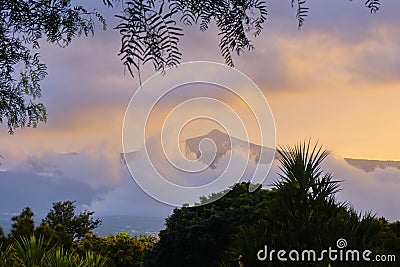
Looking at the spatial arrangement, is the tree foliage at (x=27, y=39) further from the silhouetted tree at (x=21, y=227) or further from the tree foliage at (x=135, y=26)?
the silhouetted tree at (x=21, y=227)

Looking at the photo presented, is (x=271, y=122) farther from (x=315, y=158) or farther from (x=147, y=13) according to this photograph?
(x=315, y=158)

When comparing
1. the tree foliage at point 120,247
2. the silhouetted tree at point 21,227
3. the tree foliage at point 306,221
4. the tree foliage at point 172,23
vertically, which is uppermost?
the tree foliage at point 120,247

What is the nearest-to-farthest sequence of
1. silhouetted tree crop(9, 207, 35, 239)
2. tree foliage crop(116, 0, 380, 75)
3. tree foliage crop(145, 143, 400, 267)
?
tree foliage crop(116, 0, 380, 75) → tree foliage crop(145, 143, 400, 267) → silhouetted tree crop(9, 207, 35, 239)

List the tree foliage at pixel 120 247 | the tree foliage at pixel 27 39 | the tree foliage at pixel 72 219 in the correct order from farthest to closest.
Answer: the tree foliage at pixel 72 219 < the tree foliage at pixel 120 247 < the tree foliage at pixel 27 39

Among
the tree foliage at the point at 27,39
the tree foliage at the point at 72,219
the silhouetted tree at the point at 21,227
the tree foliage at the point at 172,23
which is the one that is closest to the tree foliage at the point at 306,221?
the tree foliage at the point at 27,39

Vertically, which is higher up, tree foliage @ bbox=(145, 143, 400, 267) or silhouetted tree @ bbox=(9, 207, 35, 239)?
silhouetted tree @ bbox=(9, 207, 35, 239)

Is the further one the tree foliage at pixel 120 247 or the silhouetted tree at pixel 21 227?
the tree foliage at pixel 120 247

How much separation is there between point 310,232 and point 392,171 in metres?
8.86

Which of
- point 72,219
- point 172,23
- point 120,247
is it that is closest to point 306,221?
point 172,23

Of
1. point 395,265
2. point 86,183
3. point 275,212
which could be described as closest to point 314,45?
point 275,212

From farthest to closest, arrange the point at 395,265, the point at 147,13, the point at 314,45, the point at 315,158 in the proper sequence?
the point at 314,45
the point at 315,158
the point at 395,265
the point at 147,13

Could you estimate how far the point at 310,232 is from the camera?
9.37 feet

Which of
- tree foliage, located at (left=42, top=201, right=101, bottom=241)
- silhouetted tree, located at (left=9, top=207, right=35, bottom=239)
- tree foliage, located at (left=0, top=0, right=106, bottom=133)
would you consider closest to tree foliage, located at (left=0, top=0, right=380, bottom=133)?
tree foliage, located at (left=0, top=0, right=106, bottom=133)

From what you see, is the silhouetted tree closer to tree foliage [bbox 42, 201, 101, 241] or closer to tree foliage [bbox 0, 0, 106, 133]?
tree foliage [bbox 0, 0, 106, 133]
